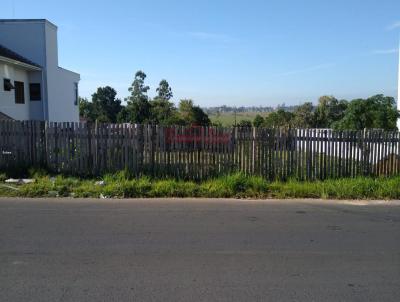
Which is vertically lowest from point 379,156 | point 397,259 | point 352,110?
point 397,259

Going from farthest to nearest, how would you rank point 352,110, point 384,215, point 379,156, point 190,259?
point 352,110
point 379,156
point 384,215
point 190,259

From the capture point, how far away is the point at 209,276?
4.71 meters

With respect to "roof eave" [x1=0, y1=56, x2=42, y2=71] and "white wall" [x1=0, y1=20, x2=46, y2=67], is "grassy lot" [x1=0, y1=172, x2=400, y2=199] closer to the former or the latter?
"roof eave" [x1=0, y1=56, x2=42, y2=71]

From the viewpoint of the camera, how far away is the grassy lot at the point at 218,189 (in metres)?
9.76

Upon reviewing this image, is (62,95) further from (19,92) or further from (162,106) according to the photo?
(162,106)

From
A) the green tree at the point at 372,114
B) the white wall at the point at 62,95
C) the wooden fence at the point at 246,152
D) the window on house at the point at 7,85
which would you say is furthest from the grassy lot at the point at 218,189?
the white wall at the point at 62,95

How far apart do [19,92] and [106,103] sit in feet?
148

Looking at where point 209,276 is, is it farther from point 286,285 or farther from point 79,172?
point 79,172

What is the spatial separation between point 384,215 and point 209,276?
459 cm

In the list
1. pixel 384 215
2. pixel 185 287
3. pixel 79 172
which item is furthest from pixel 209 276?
pixel 79 172

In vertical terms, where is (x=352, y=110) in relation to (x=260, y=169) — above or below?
above

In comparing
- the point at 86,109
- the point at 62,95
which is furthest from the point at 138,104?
the point at 62,95

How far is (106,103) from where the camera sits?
69.3 meters

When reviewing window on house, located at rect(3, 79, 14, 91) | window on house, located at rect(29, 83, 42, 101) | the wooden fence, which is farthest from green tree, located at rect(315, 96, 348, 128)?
the wooden fence
